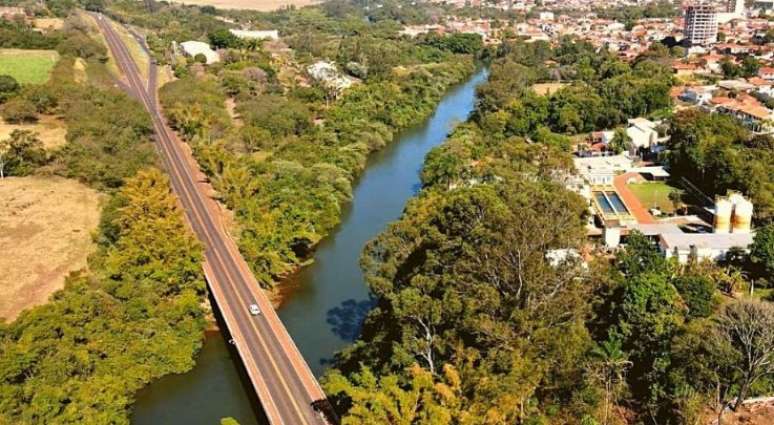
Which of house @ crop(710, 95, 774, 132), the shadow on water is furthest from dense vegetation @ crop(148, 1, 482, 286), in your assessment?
house @ crop(710, 95, 774, 132)

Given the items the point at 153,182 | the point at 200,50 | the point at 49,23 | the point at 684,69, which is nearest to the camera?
the point at 153,182

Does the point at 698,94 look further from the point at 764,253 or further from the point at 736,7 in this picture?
the point at 736,7

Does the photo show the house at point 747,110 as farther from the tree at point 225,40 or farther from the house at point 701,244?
the tree at point 225,40

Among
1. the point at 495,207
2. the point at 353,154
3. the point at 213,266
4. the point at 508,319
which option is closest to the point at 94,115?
the point at 353,154

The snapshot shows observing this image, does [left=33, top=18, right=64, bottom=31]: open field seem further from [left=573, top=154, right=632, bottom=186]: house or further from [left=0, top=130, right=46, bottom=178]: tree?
[left=573, top=154, right=632, bottom=186]: house

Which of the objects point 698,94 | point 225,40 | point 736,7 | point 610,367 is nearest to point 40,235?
point 610,367

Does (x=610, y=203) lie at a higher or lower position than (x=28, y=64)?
lower

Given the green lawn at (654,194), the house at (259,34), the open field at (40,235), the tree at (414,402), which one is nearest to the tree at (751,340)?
the tree at (414,402)
